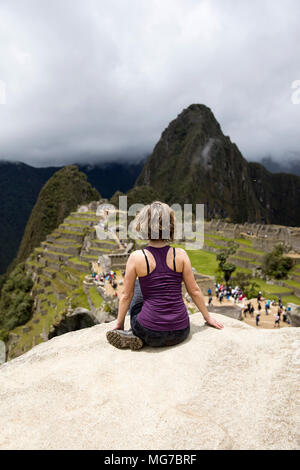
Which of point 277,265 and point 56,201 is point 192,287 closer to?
point 277,265

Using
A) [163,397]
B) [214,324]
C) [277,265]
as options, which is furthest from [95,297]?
[163,397]

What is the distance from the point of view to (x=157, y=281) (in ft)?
9.90

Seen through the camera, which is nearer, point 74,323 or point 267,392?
point 267,392

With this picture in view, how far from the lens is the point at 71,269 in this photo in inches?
1227

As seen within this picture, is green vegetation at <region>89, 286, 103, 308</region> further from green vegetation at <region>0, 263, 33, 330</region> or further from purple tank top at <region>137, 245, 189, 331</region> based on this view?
purple tank top at <region>137, 245, 189, 331</region>

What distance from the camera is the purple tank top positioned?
302 cm

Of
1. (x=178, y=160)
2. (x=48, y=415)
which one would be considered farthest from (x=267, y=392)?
(x=178, y=160)

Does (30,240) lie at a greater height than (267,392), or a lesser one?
lesser

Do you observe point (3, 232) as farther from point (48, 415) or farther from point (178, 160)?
point (48, 415)

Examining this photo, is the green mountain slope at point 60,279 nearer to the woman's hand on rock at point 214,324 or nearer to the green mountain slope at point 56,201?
the woman's hand on rock at point 214,324

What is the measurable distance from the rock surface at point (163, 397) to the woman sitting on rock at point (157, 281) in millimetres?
175

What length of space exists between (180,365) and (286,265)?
28018 mm
